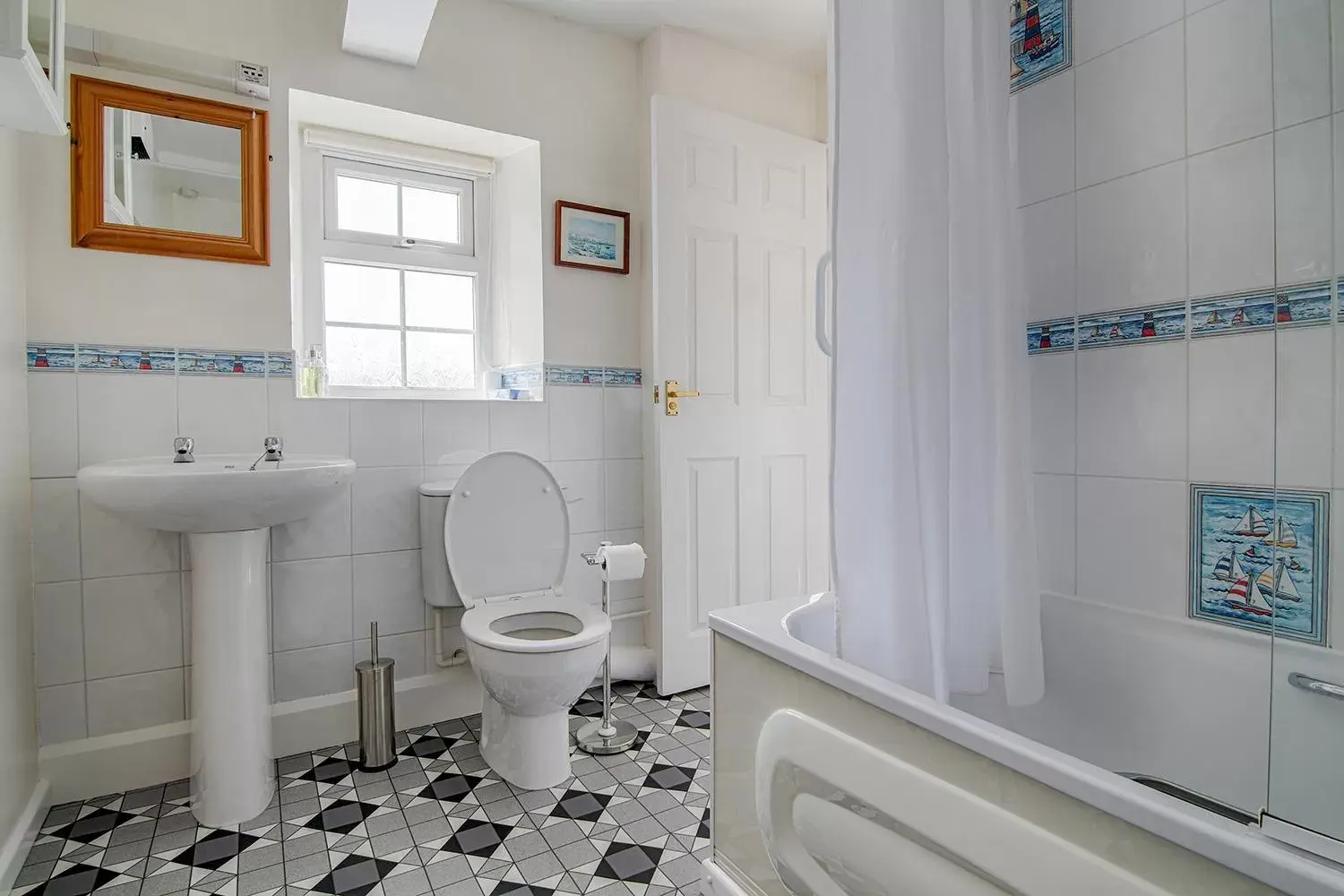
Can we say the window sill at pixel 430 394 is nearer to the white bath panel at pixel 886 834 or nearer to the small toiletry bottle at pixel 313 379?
the small toiletry bottle at pixel 313 379

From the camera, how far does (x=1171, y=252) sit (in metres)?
1.33

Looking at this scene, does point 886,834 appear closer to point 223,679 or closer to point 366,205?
point 223,679

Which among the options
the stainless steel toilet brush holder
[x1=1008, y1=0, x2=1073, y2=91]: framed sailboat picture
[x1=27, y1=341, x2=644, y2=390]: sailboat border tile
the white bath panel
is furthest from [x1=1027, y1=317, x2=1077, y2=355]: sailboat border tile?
[x1=27, y1=341, x2=644, y2=390]: sailboat border tile

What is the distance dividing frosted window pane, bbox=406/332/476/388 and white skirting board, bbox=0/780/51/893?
1461 mm

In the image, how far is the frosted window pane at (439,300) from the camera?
2.54m

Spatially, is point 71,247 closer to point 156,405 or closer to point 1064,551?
point 156,405

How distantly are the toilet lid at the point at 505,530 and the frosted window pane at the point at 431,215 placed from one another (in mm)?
971

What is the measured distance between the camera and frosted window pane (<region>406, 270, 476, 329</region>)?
254 centimetres

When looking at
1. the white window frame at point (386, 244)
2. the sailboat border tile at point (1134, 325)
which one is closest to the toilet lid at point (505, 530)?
the white window frame at point (386, 244)

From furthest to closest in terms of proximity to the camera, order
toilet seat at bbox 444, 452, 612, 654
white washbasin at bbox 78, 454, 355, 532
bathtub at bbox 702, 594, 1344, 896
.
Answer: toilet seat at bbox 444, 452, 612, 654 < white washbasin at bbox 78, 454, 355, 532 < bathtub at bbox 702, 594, 1344, 896

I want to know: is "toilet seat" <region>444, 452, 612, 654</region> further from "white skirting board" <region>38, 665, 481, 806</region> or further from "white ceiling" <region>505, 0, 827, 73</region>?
"white ceiling" <region>505, 0, 827, 73</region>

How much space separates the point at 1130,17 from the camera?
4.57 ft

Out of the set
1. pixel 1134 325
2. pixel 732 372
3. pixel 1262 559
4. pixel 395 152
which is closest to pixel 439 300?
pixel 395 152

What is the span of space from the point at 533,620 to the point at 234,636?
0.74 metres
